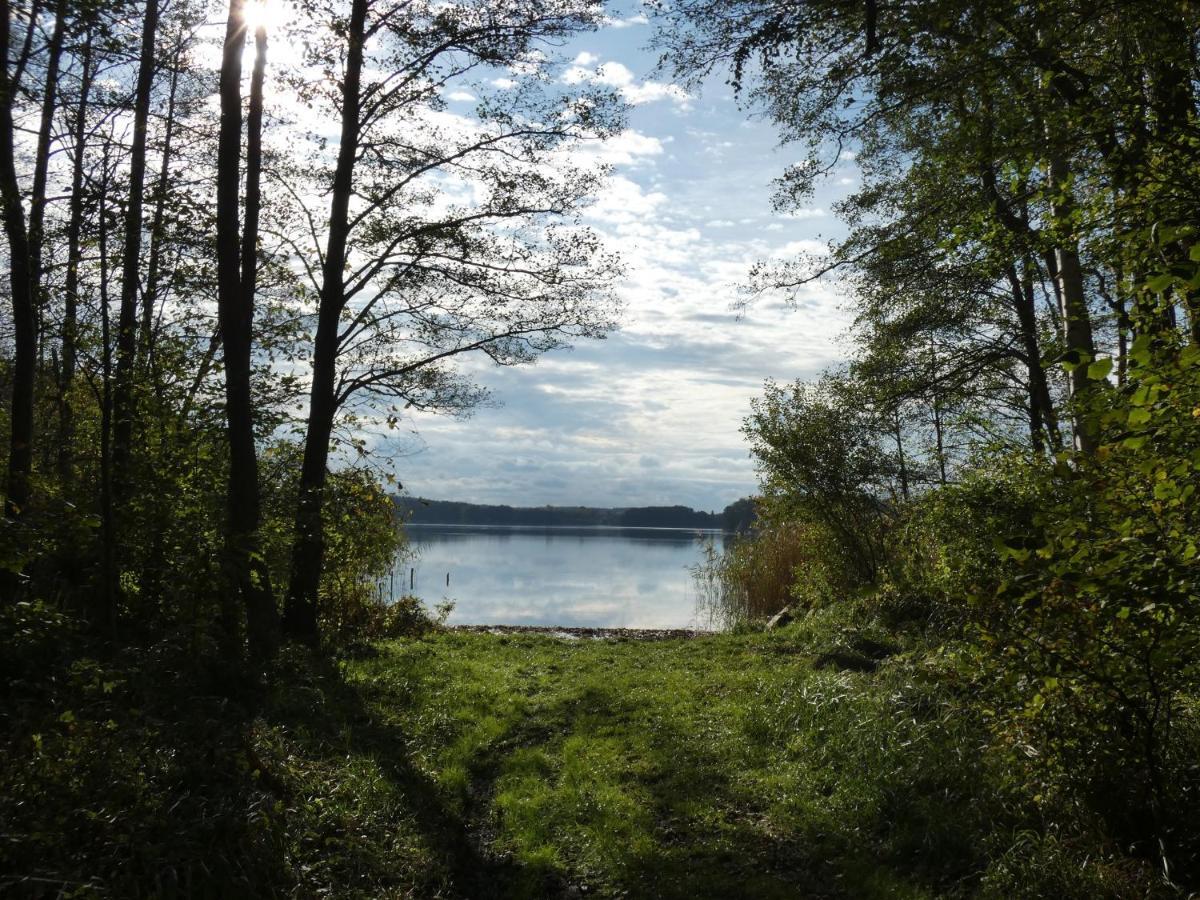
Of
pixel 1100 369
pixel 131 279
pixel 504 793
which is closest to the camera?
pixel 1100 369

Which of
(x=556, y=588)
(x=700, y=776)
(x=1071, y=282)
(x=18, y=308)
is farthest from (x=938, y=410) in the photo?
(x=556, y=588)

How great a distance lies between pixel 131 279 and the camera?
28.8 ft

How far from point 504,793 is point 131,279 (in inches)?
278

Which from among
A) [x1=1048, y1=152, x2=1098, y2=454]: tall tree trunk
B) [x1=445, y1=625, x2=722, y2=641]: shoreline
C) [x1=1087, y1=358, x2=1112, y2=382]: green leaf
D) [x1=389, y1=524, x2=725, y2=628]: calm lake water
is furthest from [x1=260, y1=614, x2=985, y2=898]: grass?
[x1=389, y1=524, x2=725, y2=628]: calm lake water

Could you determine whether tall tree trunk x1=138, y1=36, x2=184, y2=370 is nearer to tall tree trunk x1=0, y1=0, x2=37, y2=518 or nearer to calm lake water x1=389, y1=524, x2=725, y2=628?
tall tree trunk x1=0, y1=0, x2=37, y2=518

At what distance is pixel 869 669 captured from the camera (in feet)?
26.8

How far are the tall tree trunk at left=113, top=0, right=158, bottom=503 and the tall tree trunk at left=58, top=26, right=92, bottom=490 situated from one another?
16.6 inches

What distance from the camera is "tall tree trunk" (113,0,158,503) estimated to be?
21.4 feet

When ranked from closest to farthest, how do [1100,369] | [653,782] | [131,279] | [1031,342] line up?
[1100,369] < [653,782] < [131,279] < [1031,342]

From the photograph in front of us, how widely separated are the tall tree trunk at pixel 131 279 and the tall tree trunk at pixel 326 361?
2159mm

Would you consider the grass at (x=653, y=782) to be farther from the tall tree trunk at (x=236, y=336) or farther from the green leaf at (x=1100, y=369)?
the green leaf at (x=1100, y=369)

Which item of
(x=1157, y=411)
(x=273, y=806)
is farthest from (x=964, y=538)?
(x=273, y=806)

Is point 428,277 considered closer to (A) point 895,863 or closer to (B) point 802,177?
(B) point 802,177

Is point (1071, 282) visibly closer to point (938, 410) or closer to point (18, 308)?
point (938, 410)
